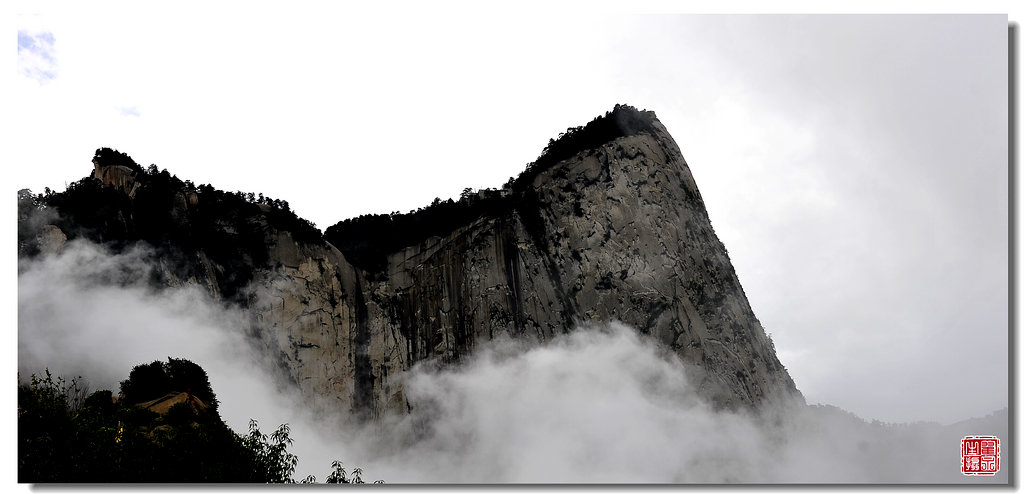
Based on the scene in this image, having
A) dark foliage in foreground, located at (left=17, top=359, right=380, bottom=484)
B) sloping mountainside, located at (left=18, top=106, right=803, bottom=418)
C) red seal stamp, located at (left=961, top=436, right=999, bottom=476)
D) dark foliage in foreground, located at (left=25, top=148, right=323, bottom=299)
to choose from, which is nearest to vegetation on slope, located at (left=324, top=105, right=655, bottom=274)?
sloping mountainside, located at (left=18, top=106, right=803, bottom=418)

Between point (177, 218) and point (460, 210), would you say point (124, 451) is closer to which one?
point (177, 218)

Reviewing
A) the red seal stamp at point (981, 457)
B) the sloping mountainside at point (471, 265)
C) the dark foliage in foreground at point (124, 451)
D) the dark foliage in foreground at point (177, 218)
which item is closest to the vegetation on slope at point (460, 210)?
the sloping mountainside at point (471, 265)

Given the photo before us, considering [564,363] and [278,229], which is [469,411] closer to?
[564,363]

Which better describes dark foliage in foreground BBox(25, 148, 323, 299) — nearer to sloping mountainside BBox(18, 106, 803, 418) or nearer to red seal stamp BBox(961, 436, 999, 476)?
sloping mountainside BBox(18, 106, 803, 418)

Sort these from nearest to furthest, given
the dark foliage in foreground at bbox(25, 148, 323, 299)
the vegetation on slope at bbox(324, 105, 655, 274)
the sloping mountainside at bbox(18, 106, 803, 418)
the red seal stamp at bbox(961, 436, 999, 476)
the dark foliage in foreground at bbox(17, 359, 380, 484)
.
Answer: the dark foliage in foreground at bbox(17, 359, 380, 484)
the red seal stamp at bbox(961, 436, 999, 476)
the dark foliage in foreground at bbox(25, 148, 323, 299)
the sloping mountainside at bbox(18, 106, 803, 418)
the vegetation on slope at bbox(324, 105, 655, 274)

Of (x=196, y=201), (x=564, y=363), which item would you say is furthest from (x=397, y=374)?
(x=196, y=201)

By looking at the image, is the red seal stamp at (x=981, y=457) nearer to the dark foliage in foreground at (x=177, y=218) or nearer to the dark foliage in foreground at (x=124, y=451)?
the dark foliage in foreground at (x=124, y=451)
